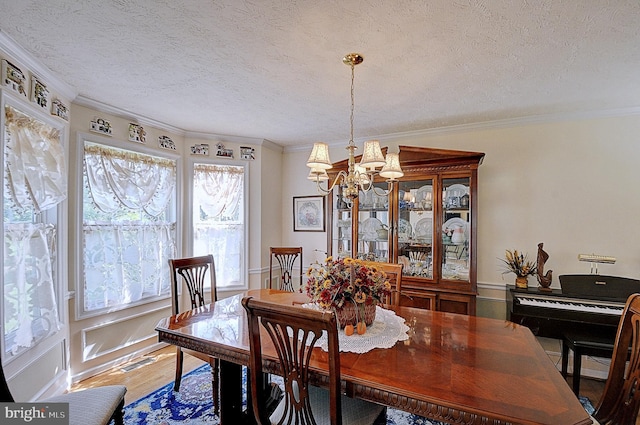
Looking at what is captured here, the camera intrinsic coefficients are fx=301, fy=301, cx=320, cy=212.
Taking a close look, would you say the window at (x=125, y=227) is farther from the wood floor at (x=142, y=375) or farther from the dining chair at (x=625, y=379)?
the dining chair at (x=625, y=379)

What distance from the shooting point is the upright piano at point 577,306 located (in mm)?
2357

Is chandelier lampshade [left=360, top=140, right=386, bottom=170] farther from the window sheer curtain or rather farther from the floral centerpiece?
the window sheer curtain

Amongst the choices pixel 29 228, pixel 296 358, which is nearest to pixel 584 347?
pixel 296 358

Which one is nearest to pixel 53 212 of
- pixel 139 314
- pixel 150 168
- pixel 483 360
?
pixel 150 168

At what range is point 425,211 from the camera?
10.2 ft

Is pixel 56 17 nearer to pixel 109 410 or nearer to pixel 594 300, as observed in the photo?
pixel 109 410

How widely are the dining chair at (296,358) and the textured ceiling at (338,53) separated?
55.2 inches

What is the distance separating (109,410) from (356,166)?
187 centimetres

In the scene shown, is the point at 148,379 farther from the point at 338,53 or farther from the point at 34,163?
the point at 338,53

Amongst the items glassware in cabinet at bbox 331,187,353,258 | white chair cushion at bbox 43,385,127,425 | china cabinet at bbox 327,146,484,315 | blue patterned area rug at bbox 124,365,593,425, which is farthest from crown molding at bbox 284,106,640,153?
white chair cushion at bbox 43,385,127,425

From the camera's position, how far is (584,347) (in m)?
2.18

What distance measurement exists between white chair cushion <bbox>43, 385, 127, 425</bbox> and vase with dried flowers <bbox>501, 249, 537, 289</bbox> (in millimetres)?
3221

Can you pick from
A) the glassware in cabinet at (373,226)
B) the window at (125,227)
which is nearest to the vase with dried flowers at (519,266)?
the glassware in cabinet at (373,226)

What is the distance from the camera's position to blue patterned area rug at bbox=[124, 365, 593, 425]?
6.96ft
